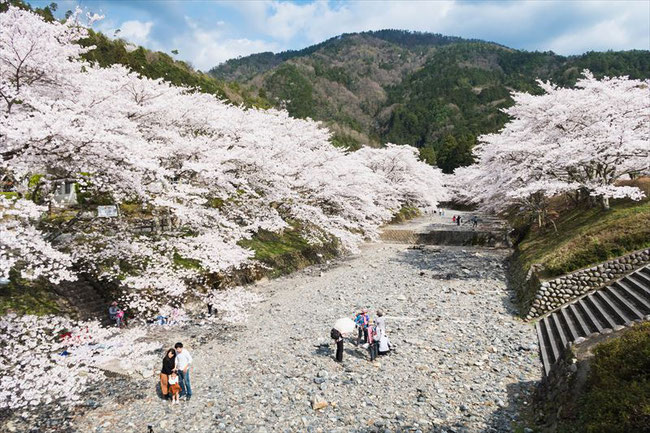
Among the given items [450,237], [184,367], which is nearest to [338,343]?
[184,367]

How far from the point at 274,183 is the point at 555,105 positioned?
16409 mm

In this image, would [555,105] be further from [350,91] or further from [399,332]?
[350,91]

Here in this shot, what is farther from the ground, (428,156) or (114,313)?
(428,156)

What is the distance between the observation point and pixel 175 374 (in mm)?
9641

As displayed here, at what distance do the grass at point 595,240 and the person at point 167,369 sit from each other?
14783mm

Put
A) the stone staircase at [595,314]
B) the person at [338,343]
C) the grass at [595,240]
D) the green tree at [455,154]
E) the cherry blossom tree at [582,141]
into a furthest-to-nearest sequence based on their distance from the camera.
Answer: the green tree at [455,154], the cherry blossom tree at [582,141], the grass at [595,240], the person at [338,343], the stone staircase at [595,314]

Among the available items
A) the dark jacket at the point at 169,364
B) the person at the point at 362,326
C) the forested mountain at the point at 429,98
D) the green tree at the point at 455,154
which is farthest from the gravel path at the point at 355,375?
the forested mountain at the point at 429,98

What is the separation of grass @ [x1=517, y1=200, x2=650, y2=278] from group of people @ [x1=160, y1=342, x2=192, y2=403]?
14.5 m

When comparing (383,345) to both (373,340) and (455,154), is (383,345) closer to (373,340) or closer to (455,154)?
(373,340)

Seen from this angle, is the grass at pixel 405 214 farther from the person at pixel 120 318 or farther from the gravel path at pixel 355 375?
the person at pixel 120 318

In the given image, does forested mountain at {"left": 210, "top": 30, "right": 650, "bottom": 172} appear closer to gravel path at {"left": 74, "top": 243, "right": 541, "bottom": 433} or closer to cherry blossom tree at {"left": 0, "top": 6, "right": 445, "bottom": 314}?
cherry blossom tree at {"left": 0, "top": 6, "right": 445, "bottom": 314}

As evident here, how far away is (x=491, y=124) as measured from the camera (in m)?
118

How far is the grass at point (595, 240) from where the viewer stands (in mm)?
14258

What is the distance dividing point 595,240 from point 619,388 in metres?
11.8
